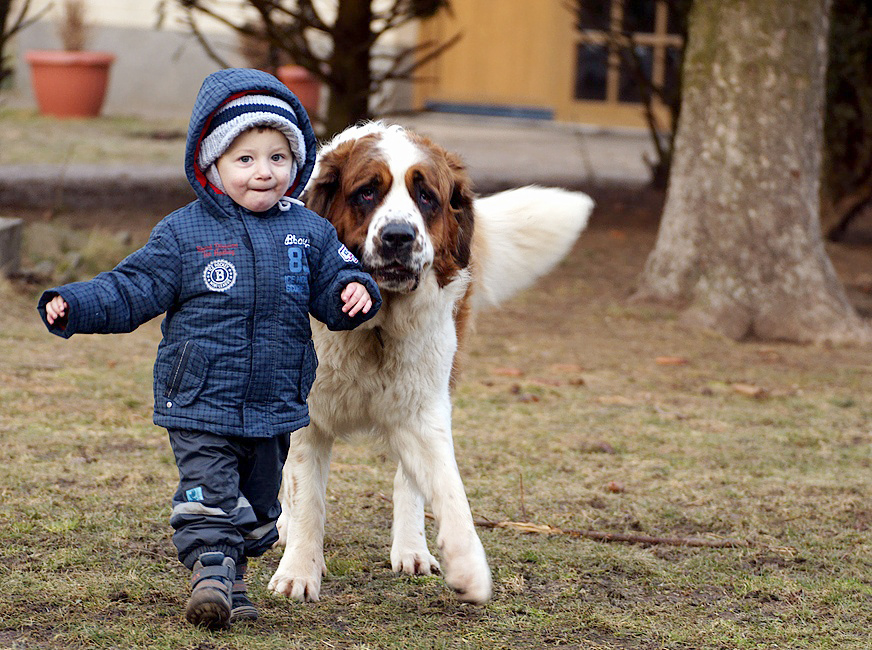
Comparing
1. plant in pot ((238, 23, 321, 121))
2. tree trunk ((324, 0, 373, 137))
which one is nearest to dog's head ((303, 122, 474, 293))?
tree trunk ((324, 0, 373, 137))

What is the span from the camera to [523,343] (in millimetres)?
Answer: 6688

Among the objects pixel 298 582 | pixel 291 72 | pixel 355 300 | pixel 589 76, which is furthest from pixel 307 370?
pixel 589 76

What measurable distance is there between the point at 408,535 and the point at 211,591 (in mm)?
945

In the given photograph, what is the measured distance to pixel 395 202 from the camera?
3.07 meters

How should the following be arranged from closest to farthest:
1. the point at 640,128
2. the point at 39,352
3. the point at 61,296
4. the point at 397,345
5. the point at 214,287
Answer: the point at 61,296
the point at 214,287
the point at 397,345
the point at 39,352
the point at 640,128

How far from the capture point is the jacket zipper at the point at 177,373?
2.71m

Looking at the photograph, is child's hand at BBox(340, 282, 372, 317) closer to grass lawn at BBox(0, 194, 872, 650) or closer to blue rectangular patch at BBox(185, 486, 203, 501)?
blue rectangular patch at BBox(185, 486, 203, 501)

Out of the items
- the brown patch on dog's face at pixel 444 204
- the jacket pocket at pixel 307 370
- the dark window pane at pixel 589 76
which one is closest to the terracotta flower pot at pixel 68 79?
the dark window pane at pixel 589 76

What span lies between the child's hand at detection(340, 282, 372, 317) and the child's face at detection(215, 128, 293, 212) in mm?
294

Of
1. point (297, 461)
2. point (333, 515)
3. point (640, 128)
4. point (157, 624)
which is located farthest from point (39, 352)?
point (640, 128)

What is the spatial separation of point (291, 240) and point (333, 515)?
4.32 ft

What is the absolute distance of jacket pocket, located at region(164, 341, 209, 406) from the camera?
106 inches

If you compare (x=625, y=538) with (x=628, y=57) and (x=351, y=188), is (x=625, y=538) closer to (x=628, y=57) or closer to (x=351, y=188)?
(x=351, y=188)

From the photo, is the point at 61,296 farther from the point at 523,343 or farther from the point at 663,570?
the point at 523,343
